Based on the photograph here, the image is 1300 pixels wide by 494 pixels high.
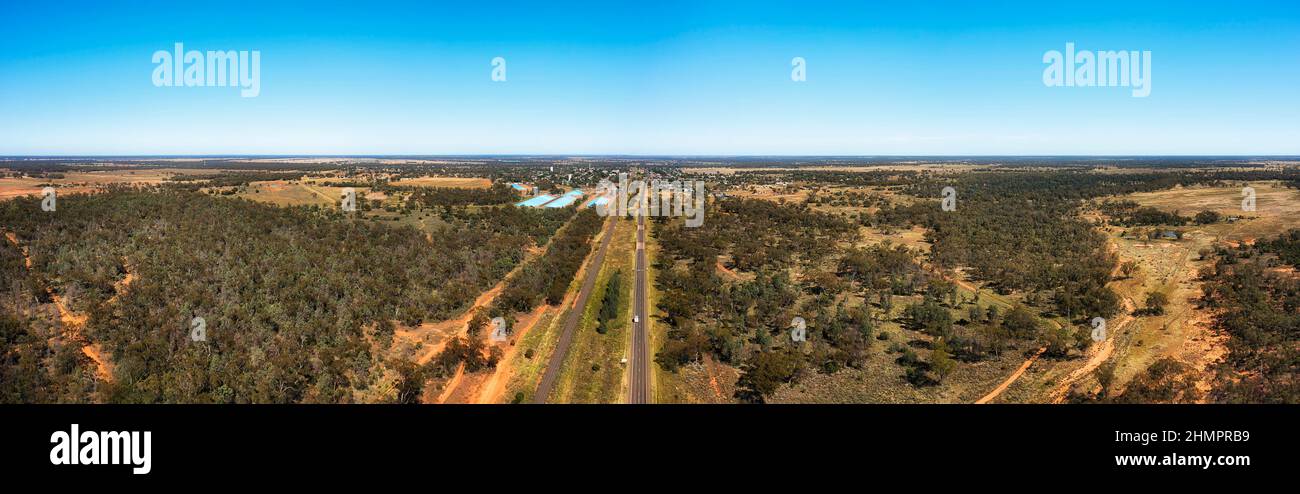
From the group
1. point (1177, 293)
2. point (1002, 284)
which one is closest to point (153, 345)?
point (1002, 284)

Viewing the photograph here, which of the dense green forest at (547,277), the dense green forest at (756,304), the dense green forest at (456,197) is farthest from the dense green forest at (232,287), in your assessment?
the dense green forest at (456,197)

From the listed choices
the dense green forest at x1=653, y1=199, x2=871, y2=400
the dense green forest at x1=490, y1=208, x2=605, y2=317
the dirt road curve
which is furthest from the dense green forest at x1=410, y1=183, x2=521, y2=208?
the dense green forest at x1=653, y1=199, x2=871, y2=400

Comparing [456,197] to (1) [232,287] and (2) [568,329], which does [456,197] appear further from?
(2) [568,329]

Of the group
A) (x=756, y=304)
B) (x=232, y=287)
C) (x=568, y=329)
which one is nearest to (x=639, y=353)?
(x=568, y=329)

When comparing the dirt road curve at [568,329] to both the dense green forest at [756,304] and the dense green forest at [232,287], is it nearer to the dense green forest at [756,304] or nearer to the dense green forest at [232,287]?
the dense green forest at [756,304]

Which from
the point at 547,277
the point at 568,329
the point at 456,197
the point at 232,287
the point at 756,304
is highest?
the point at 456,197

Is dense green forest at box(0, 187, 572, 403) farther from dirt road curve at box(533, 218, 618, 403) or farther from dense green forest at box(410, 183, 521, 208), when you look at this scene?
dense green forest at box(410, 183, 521, 208)
